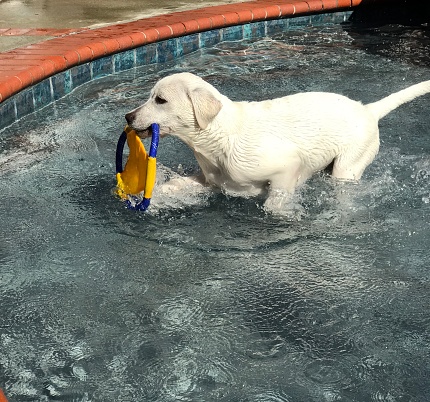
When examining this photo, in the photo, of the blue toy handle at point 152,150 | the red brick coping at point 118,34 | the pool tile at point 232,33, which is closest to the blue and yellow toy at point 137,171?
the blue toy handle at point 152,150

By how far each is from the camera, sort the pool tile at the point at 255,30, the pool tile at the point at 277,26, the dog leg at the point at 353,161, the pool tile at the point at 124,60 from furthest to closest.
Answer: the pool tile at the point at 277,26
the pool tile at the point at 255,30
the pool tile at the point at 124,60
the dog leg at the point at 353,161

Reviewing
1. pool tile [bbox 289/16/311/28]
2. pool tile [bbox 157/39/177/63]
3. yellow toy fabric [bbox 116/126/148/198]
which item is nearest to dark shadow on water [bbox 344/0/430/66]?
pool tile [bbox 289/16/311/28]

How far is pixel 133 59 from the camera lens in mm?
8781

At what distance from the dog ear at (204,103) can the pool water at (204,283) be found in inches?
32.7

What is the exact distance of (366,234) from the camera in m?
5.34

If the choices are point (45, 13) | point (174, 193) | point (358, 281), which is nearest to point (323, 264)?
point (358, 281)

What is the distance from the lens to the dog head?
16.0 ft

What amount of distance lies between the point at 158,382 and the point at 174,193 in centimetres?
196

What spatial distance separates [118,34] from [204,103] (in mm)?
4001

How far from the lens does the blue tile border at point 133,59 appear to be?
738cm

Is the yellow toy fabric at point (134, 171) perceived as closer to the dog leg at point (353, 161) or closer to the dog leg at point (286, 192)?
the dog leg at point (286, 192)

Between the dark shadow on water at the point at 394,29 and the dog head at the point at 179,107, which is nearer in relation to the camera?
the dog head at the point at 179,107

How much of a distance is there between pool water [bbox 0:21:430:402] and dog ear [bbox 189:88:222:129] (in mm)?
829

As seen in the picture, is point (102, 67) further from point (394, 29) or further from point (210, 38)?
point (394, 29)
